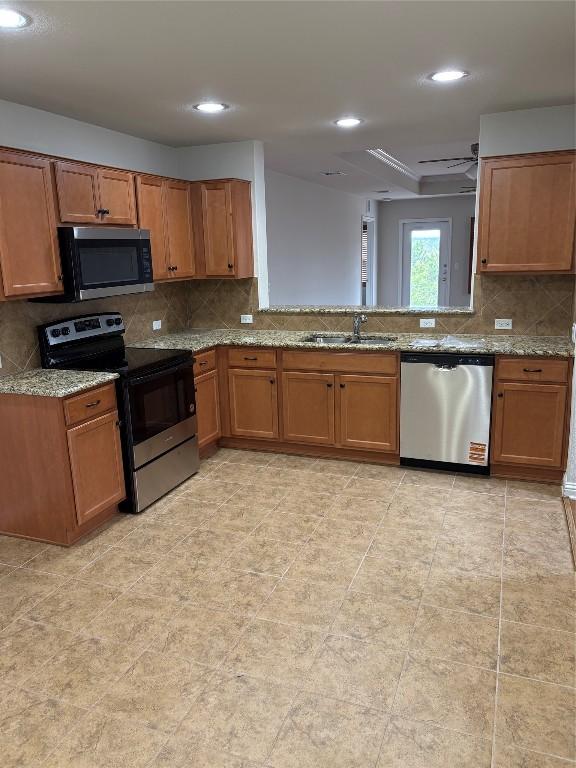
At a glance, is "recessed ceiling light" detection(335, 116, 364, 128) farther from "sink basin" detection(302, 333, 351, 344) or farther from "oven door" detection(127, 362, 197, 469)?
"oven door" detection(127, 362, 197, 469)

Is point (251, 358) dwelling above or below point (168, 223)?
below

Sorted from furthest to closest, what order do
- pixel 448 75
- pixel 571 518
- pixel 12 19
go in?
pixel 571 518
pixel 448 75
pixel 12 19

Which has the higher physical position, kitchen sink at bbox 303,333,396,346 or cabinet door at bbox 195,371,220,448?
kitchen sink at bbox 303,333,396,346

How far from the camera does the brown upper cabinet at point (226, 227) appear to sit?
4.50 m

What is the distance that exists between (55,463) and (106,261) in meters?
1.29

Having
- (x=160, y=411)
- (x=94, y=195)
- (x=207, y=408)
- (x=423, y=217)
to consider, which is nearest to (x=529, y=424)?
(x=207, y=408)

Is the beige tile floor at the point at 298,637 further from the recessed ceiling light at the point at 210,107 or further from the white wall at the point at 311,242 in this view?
the white wall at the point at 311,242

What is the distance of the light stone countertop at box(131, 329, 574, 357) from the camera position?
12.2 feet

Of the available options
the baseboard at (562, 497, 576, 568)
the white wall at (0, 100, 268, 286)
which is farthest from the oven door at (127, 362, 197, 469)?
the baseboard at (562, 497, 576, 568)

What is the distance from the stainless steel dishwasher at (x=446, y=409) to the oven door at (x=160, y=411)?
1492 millimetres

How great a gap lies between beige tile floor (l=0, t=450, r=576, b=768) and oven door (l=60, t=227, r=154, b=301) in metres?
1.41

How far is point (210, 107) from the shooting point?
342cm

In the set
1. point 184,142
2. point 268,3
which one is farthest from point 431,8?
point 184,142

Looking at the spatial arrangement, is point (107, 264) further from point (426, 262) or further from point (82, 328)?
point (426, 262)
